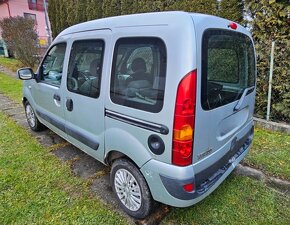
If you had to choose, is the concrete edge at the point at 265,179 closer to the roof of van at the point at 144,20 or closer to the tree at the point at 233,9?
the roof of van at the point at 144,20

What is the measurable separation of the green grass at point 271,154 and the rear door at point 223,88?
0.88 metres

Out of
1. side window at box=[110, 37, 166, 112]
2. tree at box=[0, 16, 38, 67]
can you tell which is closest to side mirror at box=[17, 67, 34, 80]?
side window at box=[110, 37, 166, 112]

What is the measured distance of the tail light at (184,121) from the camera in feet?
5.40

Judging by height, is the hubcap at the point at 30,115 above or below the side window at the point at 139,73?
below

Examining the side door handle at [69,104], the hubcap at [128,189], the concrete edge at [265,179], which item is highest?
the side door handle at [69,104]

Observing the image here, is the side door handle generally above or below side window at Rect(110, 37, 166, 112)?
below

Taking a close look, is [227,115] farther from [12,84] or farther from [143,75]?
[12,84]

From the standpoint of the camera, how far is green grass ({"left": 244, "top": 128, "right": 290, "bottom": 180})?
305 cm

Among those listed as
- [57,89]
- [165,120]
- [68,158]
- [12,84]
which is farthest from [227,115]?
[12,84]

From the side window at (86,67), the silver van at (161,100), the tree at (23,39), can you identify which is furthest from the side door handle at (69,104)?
the tree at (23,39)

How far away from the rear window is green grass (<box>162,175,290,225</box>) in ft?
3.62

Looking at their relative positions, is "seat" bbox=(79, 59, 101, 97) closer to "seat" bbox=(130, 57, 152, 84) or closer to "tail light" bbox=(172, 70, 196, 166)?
"seat" bbox=(130, 57, 152, 84)

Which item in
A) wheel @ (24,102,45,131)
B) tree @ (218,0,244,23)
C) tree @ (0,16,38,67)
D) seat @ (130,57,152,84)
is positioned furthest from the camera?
tree @ (0,16,38,67)

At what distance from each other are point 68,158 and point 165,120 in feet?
7.25
